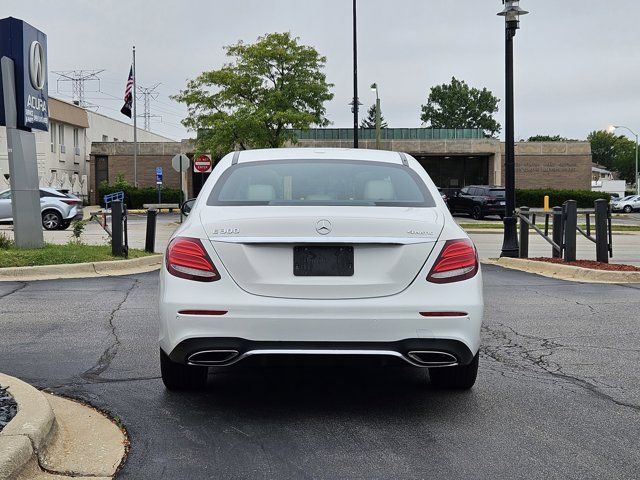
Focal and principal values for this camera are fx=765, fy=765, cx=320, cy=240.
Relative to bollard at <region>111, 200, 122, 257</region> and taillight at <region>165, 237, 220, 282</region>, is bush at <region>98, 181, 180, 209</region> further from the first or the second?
taillight at <region>165, 237, 220, 282</region>

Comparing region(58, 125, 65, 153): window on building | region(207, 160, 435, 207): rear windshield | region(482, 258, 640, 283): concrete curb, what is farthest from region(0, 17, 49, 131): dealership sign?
region(58, 125, 65, 153): window on building

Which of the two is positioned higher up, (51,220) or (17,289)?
(51,220)

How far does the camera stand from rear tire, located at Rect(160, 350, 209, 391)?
493cm

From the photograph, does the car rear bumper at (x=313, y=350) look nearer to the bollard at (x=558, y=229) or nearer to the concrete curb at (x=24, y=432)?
the concrete curb at (x=24, y=432)

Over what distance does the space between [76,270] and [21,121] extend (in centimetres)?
315

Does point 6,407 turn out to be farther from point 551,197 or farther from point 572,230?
point 551,197

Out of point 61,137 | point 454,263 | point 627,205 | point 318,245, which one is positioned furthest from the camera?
point 627,205

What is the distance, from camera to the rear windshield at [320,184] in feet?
16.1

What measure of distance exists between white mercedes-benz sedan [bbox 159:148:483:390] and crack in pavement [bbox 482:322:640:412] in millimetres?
1302

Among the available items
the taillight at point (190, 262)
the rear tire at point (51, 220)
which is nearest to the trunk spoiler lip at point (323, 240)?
the taillight at point (190, 262)

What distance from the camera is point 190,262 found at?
14.4 ft

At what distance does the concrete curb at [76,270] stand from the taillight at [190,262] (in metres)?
7.50

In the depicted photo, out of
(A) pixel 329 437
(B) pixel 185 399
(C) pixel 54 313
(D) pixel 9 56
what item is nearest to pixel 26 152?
(D) pixel 9 56

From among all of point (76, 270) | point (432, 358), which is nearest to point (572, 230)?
point (76, 270)
